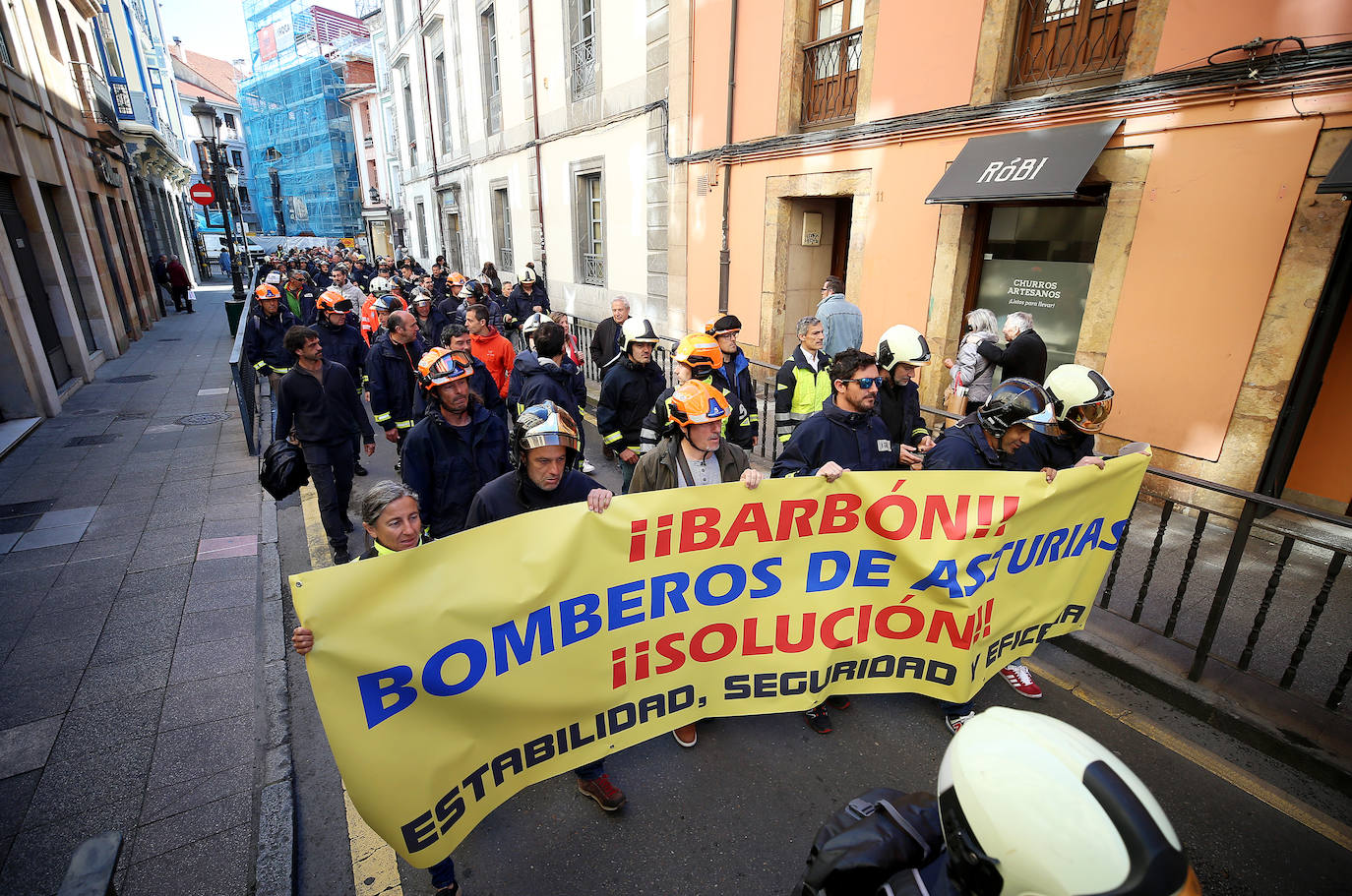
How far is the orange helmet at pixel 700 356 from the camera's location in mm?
4926

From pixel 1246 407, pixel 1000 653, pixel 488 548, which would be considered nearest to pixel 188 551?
pixel 488 548

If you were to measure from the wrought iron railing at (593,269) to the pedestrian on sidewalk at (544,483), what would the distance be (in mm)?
13712

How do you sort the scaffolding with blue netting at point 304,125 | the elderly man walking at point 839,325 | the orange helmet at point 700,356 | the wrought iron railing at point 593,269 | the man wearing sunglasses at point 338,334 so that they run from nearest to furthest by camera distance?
the orange helmet at point 700,356
the man wearing sunglasses at point 338,334
the elderly man walking at point 839,325
the wrought iron railing at point 593,269
the scaffolding with blue netting at point 304,125

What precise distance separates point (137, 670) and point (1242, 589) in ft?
25.1

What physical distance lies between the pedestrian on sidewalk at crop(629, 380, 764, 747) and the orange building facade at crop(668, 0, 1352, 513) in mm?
5019

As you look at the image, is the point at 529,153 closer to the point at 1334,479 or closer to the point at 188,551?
the point at 188,551

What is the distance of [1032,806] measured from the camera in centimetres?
118

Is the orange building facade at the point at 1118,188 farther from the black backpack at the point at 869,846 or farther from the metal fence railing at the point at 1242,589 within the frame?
the black backpack at the point at 869,846

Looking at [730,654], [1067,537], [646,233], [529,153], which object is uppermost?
[529,153]

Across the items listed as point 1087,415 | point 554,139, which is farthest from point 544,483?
point 554,139

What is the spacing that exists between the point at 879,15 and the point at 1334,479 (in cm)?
726

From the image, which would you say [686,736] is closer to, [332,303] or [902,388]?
[902,388]

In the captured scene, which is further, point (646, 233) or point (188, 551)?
point (646, 233)

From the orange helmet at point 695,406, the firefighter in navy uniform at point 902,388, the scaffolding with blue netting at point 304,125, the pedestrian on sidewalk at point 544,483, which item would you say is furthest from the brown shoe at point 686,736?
the scaffolding with blue netting at point 304,125
